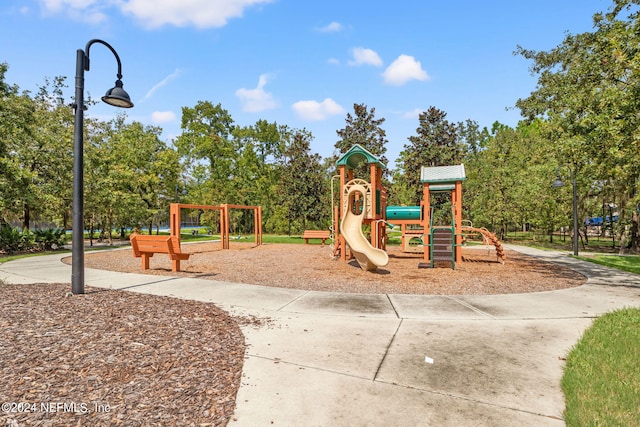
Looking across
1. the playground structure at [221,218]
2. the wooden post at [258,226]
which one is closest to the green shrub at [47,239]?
the playground structure at [221,218]

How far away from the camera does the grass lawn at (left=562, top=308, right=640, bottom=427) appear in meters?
2.72

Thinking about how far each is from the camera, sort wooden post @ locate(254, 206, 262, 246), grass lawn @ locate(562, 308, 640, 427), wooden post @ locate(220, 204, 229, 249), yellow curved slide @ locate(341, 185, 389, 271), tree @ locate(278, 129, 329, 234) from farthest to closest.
→ tree @ locate(278, 129, 329, 234) → wooden post @ locate(254, 206, 262, 246) → wooden post @ locate(220, 204, 229, 249) → yellow curved slide @ locate(341, 185, 389, 271) → grass lawn @ locate(562, 308, 640, 427)

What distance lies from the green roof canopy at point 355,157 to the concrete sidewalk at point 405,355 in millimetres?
7180

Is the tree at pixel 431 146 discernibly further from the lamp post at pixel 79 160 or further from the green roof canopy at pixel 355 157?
the lamp post at pixel 79 160

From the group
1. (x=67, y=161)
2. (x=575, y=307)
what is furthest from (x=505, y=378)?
(x=67, y=161)

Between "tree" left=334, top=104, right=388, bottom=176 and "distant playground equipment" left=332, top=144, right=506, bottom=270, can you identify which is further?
"tree" left=334, top=104, right=388, bottom=176

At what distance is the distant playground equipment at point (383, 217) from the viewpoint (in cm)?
1092

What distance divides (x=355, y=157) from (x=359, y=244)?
4499 millimetres

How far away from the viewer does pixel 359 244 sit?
10766 millimetres

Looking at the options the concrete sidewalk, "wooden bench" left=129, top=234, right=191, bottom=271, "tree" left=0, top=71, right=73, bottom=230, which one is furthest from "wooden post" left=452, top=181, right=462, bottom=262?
"tree" left=0, top=71, right=73, bottom=230

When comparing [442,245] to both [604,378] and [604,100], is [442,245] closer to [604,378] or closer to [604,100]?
[604,100]

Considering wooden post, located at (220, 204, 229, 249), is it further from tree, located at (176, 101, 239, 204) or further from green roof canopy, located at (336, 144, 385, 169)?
tree, located at (176, 101, 239, 204)

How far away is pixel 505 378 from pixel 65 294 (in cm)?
715

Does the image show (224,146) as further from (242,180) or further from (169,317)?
(169,317)
